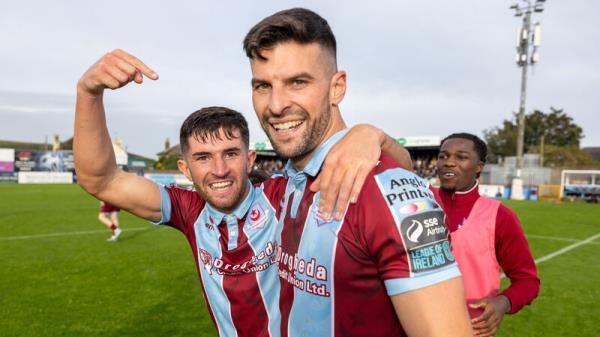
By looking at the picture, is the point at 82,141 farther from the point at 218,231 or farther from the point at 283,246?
the point at 283,246

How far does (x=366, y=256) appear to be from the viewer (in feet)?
4.72

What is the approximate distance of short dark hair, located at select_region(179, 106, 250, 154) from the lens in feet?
9.29

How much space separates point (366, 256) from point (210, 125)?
1.72m

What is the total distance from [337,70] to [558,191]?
125 ft

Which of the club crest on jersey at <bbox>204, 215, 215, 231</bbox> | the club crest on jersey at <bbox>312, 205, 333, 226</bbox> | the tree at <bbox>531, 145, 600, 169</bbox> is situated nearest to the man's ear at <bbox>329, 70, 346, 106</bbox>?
the club crest on jersey at <bbox>312, 205, 333, 226</bbox>

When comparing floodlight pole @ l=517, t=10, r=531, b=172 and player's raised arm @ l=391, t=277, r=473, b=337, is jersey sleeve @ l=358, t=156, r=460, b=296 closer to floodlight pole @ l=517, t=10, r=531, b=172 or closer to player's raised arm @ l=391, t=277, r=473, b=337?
player's raised arm @ l=391, t=277, r=473, b=337

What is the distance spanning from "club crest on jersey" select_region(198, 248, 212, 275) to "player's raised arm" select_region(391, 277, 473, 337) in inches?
65.3

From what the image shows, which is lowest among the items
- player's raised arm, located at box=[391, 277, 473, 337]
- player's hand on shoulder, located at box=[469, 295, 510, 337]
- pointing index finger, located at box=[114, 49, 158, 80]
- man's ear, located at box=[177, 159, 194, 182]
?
player's hand on shoulder, located at box=[469, 295, 510, 337]

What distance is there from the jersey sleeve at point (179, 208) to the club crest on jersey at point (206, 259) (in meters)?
0.25

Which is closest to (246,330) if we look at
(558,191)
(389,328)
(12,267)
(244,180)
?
(244,180)

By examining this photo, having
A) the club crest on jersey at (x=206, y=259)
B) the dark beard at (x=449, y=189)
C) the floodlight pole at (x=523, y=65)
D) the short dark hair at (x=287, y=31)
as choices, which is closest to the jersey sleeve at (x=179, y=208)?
the club crest on jersey at (x=206, y=259)

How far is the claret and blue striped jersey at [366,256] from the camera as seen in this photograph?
1331 mm

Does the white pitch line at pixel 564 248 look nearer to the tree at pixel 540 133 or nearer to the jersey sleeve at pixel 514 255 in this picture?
the jersey sleeve at pixel 514 255

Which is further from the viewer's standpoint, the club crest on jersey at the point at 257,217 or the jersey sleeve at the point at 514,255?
the jersey sleeve at the point at 514,255
